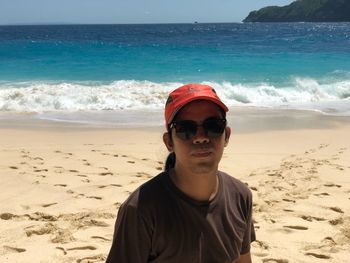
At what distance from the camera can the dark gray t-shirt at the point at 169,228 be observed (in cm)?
190

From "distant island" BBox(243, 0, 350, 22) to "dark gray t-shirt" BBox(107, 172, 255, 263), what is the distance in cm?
13255

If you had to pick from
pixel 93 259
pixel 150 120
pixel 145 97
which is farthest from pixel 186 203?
pixel 145 97

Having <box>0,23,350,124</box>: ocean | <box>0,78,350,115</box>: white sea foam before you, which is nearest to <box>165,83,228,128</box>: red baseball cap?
<box>0,23,350,124</box>: ocean

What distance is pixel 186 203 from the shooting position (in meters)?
1.96

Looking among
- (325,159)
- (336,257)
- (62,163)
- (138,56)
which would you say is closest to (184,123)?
(336,257)

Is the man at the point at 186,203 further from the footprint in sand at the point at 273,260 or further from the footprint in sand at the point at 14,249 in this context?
the footprint in sand at the point at 14,249

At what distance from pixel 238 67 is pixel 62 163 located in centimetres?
1741

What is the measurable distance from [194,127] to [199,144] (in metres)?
0.08

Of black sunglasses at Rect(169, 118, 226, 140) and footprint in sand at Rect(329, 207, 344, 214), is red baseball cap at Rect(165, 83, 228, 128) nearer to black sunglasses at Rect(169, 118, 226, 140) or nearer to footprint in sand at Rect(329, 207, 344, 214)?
black sunglasses at Rect(169, 118, 226, 140)

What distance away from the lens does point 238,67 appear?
23.1 metres

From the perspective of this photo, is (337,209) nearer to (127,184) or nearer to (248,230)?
(127,184)

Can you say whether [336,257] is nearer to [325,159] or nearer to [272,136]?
[325,159]

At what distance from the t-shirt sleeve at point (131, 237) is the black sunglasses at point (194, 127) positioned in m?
0.35

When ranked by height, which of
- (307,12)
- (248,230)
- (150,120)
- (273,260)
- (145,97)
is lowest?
(273,260)
